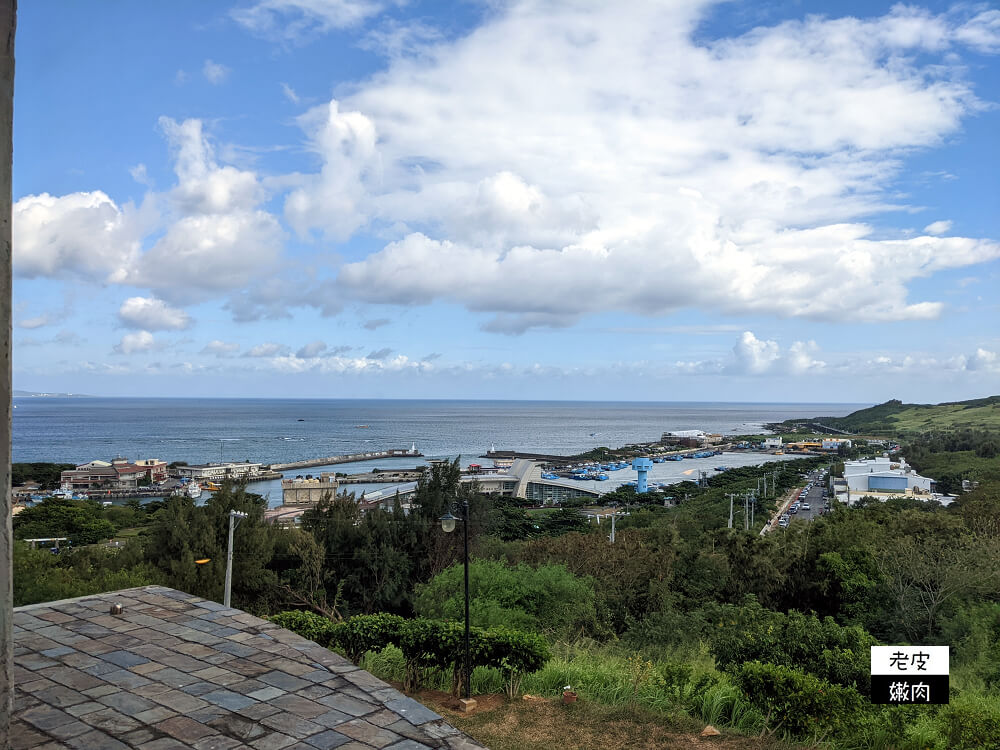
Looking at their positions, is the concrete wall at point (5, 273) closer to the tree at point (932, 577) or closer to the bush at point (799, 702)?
the bush at point (799, 702)

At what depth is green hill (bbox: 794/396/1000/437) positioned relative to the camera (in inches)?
3182

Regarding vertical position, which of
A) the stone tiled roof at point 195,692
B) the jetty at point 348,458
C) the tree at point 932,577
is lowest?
the jetty at point 348,458

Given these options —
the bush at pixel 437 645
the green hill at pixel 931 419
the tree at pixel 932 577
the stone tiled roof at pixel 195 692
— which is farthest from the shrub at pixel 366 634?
the green hill at pixel 931 419

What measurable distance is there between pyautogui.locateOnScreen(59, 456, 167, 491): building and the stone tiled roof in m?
52.1

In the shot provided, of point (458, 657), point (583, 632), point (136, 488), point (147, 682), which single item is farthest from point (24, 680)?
point (136, 488)

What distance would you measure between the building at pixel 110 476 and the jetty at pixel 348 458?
13.0 meters

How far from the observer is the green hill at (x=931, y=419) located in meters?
80.8

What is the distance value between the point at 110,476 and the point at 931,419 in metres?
105

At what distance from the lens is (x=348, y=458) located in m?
79.4

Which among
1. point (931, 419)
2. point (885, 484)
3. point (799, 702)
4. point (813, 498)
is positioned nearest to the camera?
point (799, 702)

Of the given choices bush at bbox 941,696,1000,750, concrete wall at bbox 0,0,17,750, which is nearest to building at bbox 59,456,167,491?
concrete wall at bbox 0,0,17,750

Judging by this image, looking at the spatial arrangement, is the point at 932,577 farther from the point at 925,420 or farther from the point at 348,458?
the point at 925,420

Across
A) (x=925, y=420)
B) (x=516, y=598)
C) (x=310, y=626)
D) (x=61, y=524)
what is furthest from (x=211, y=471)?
(x=925, y=420)

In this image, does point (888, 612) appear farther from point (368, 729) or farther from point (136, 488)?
point (136, 488)
